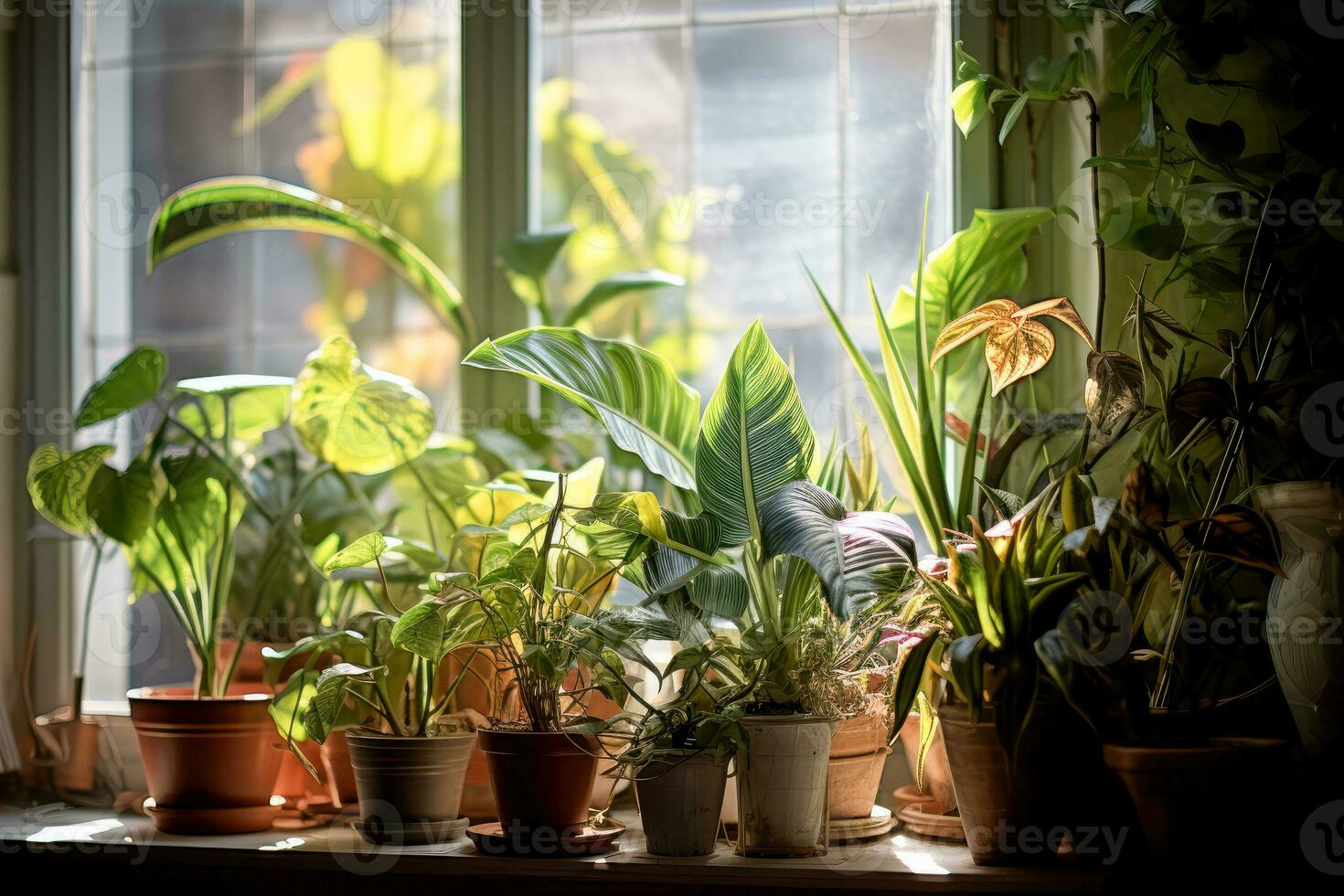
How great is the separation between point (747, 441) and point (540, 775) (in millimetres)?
511

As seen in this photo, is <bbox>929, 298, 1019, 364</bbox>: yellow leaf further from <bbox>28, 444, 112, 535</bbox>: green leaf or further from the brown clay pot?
<bbox>28, 444, 112, 535</bbox>: green leaf

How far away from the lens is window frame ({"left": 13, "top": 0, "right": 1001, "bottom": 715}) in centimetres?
204

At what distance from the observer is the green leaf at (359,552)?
1.55 meters

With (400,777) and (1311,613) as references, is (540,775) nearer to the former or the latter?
(400,777)

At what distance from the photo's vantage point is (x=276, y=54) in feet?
7.14

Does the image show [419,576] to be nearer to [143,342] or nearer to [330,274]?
[330,274]

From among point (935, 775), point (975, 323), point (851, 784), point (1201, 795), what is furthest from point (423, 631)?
point (1201, 795)

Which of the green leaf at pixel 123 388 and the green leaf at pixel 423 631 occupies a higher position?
the green leaf at pixel 123 388

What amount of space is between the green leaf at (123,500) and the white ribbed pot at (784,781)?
3.17 ft

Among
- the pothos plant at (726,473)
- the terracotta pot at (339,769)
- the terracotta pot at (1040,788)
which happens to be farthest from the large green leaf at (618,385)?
the terracotta pot at (339,769)

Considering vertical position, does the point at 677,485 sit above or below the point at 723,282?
below

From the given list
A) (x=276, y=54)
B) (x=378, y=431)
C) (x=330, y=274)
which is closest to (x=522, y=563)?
(x=378, y=431)

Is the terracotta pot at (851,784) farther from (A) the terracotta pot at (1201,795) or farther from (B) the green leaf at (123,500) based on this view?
(B) the green leaf at (123,500)

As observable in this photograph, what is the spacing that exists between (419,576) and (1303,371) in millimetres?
1296
